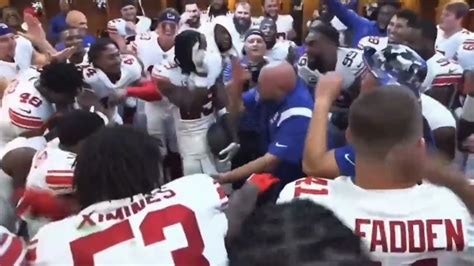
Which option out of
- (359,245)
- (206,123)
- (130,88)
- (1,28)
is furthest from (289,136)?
(1,28)

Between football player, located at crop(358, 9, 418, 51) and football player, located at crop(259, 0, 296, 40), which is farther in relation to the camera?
football player, located at crop(259, 0, 296, 40)

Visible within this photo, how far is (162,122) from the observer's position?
5918 mm

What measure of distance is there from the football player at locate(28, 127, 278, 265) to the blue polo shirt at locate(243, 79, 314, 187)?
1.30 m

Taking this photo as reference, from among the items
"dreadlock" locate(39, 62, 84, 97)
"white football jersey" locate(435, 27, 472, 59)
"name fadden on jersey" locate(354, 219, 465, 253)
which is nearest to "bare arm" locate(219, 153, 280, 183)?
"dreadlock" locate(39, 62, 84, 97)

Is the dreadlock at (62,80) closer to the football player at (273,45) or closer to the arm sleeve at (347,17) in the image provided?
the football player at (273,45)

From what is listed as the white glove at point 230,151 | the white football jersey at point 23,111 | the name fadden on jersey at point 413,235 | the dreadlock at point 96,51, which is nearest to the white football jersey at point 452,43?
the white glove at point 230,151

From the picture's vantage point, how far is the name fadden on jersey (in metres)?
2.02

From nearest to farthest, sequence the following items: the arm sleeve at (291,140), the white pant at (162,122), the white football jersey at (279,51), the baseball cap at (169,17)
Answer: the arm sleeve at (291,140) < the white pant at (162,122) < the white football jersey at (279,51) < the baseball cap at (169,17)

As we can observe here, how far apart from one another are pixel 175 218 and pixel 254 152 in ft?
8.60

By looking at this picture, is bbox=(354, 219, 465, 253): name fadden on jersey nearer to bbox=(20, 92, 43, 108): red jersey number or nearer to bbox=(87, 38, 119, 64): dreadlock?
bbox=(20, 92, 43, 108): red jersey number

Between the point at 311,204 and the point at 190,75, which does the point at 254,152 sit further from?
the point at 311,204

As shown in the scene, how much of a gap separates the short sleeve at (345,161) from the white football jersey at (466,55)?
3551mm

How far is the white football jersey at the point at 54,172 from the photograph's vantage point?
294 centimetres

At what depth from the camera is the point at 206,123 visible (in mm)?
5152
